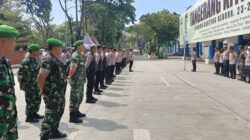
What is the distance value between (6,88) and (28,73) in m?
5.15

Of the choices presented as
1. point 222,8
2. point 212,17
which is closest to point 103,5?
point 212,17

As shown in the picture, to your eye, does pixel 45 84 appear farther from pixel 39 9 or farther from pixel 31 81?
pixel 39 9

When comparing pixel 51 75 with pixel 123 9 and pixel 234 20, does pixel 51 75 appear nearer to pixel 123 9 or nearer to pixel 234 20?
pixel 234 20

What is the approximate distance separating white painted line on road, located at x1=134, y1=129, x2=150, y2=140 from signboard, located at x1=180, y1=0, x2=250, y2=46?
24.1 metres

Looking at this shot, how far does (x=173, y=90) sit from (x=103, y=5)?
5000cm

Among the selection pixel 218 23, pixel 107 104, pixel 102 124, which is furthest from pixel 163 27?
pixel 102 124

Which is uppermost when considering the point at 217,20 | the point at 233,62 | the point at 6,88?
the point at 217,20

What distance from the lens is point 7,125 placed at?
15.4 ft

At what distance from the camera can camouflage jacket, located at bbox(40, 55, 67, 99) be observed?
24.0 feet

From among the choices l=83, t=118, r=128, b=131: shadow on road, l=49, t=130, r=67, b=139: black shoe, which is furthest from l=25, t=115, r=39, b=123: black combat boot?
l=49, t=130, r=67, b=139: black shoe

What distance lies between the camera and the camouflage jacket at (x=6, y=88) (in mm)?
4570

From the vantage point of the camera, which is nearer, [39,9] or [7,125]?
[7,125]

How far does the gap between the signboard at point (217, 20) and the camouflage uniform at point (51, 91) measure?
1016 inches

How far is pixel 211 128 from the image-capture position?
9.40 metres
